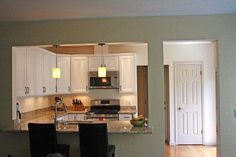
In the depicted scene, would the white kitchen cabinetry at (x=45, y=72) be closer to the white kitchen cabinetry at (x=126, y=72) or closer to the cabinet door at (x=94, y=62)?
the cabinet door at (x=94, y=62)

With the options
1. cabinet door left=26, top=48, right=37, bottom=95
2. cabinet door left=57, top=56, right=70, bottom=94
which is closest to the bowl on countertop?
cabinet door left=26, top=48, right=37, bottom=95

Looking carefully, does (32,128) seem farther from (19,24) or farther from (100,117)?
(100,117)

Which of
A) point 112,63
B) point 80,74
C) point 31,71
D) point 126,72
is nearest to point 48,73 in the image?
point 31,71

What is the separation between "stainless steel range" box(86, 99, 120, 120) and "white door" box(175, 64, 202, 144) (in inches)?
66.6

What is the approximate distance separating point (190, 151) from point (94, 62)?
3.28 metres

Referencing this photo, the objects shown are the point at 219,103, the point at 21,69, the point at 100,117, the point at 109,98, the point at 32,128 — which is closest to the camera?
the point at 32,128

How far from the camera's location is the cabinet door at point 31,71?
5.47m

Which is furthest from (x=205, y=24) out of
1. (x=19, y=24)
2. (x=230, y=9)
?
(x=19, y=24)

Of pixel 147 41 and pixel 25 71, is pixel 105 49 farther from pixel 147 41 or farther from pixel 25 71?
pixel 147 41

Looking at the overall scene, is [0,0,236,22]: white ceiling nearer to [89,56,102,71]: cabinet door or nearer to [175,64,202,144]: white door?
[89,56,102,71]: cabinet door

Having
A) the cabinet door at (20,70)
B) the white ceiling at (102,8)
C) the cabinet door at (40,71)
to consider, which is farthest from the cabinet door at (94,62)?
the white ceiling at (102,8)

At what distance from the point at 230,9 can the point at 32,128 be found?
3231 mm

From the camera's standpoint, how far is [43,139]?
403cm

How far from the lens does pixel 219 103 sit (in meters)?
4.36
